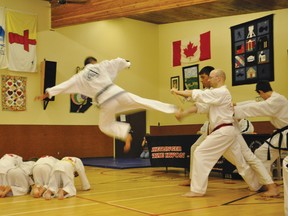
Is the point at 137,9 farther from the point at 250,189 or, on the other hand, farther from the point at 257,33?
the point at 250,189

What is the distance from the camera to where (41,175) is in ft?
17.5

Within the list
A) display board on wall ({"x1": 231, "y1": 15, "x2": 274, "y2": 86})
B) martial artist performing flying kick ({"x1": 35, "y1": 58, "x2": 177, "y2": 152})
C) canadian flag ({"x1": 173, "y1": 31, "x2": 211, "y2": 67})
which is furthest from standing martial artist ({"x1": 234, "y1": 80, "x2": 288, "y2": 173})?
canadian flag ({"x1": 173, "y1": 31, "x2": 211, "y2": 67})

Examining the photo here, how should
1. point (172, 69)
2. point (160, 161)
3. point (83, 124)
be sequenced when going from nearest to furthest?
point (160, 161) < point (83, 124) < point (172, 69)

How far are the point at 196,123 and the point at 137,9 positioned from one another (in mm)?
4747

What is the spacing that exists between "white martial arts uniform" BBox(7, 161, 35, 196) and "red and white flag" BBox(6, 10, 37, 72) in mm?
5183

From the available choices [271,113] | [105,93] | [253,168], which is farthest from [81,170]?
[271,113]

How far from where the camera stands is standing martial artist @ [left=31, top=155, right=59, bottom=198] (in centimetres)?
526

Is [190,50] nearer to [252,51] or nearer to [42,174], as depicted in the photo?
[252,51]

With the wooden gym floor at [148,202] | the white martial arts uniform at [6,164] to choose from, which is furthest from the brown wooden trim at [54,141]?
the white martial arts uniform at [6,164]

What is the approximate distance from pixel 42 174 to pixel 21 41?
588 cm

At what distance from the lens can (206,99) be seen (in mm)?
4922

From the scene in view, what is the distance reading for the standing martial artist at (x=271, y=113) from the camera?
17.2ft

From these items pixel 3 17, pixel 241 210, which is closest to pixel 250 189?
pixel 241 210

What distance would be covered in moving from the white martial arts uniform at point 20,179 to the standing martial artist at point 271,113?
3.04 metres
